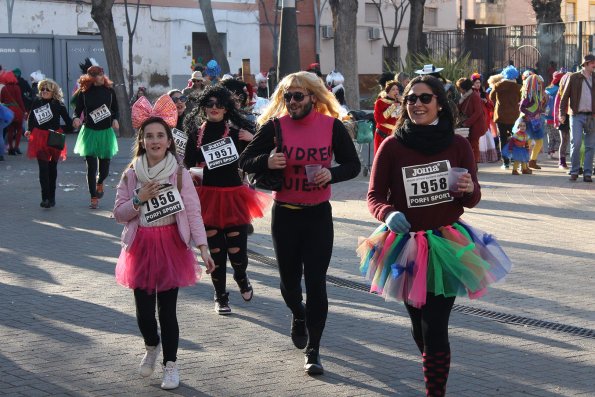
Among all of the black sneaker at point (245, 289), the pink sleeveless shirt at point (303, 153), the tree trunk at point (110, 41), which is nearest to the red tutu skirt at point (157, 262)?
the pink sleeveless shirt at point (303, 153)

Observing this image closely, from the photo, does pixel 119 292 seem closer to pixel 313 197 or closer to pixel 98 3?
pixel 313 197

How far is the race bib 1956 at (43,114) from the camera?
48.9ft

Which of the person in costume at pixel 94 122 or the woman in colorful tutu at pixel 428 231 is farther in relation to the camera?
the person in costume at pixel 94 122

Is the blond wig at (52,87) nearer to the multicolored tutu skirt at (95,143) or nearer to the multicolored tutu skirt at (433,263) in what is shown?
the multicolored tutu skirt at (95,143)

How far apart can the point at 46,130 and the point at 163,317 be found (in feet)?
29.8

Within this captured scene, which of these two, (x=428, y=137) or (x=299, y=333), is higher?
(x=428, y=137)

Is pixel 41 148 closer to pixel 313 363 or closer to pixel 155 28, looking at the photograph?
pixel 313 363

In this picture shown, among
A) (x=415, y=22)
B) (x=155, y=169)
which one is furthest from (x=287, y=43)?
(x=415, y=22)

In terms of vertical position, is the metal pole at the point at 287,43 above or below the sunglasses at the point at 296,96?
above

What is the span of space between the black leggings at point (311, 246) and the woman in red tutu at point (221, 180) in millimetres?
1619

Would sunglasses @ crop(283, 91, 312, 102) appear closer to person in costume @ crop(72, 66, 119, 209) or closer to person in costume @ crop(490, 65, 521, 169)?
person in costume @ crop(72, 66, 119, 209)


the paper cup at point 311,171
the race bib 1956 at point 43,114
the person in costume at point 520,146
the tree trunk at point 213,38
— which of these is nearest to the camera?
the paper cup at point 311,171

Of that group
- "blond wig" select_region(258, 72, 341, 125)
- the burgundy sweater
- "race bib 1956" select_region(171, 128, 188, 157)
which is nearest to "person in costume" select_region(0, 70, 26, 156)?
"race bib 1956" select_region(171, 128, 188, 157)

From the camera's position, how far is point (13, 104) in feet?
78.9
